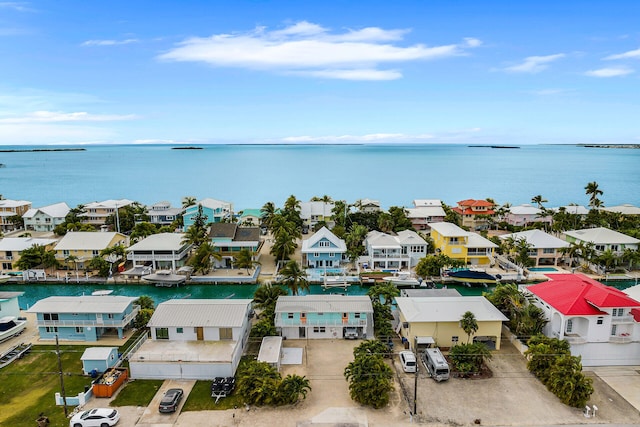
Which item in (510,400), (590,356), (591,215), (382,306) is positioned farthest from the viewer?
(591,215)

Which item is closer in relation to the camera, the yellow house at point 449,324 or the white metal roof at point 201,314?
the white metal roof at point 201,314

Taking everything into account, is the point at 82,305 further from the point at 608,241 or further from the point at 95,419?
the point at 608,241

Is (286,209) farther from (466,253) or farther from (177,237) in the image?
(466,253)

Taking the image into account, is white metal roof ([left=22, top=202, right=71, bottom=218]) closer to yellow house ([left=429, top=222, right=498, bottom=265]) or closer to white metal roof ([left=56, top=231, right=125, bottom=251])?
white metal roof ([left=56, top=231, right=125, bottom=251])

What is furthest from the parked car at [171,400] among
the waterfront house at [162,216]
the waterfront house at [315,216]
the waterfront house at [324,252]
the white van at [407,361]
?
the waterfront house at [162,216]

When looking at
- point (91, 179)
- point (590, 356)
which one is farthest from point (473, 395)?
point (91, 179)

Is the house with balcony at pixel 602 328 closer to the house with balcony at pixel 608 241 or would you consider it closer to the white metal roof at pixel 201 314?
the white metal roof at pixel 201 314
